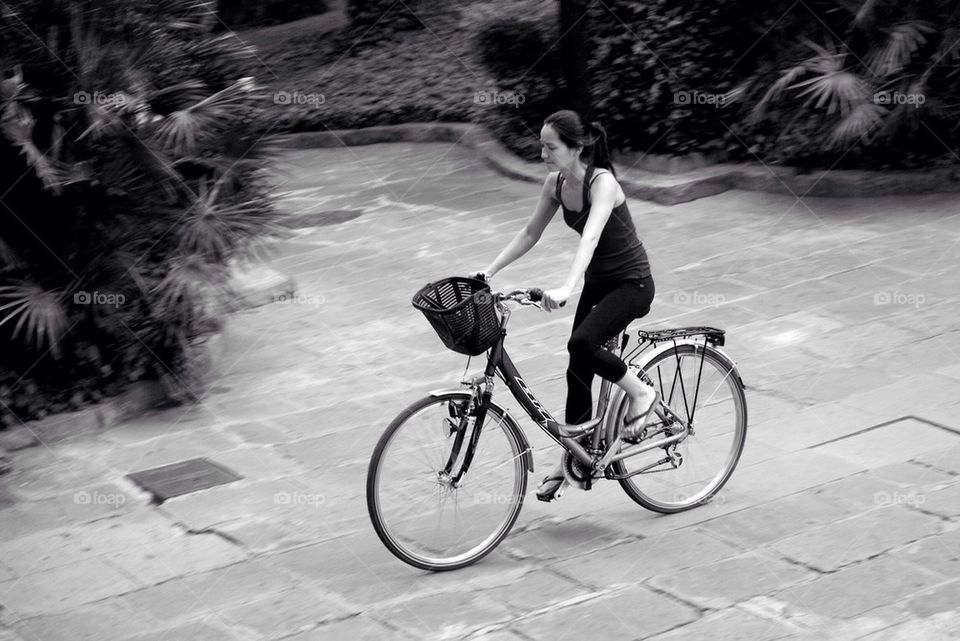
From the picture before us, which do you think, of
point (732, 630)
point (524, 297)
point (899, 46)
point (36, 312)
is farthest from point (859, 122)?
point (732, 630)

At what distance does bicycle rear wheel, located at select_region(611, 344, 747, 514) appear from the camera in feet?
17.0

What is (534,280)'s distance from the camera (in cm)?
922

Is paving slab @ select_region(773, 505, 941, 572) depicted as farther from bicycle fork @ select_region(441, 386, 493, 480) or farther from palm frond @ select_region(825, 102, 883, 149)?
palm frond @ select_region(825, 102, 883, 149)

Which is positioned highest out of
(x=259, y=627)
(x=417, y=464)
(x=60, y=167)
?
(x=60, y=167)

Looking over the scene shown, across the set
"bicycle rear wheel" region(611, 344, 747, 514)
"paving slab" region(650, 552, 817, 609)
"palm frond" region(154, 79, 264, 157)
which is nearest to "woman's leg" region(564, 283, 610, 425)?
"bicycle rear wheel" region(611, 344, 747, 514)

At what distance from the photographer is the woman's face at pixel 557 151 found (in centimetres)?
477

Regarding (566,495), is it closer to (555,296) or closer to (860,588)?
(555,296)

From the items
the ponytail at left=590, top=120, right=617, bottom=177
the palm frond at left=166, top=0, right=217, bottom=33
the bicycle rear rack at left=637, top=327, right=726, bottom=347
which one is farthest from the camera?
the palm frond at left=166, top=0, right=217, bottom=33

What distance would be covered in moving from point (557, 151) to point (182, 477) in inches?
106

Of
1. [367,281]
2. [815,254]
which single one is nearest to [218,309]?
[367,281]

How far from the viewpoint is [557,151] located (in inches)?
188

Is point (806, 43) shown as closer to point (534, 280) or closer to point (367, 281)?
point (534, 280)

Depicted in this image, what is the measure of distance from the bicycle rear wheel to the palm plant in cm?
523

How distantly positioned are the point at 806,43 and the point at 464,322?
704 centimetres
